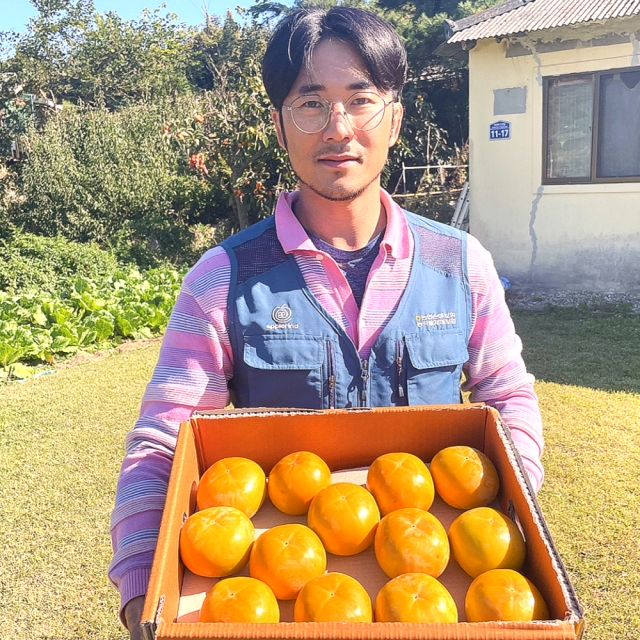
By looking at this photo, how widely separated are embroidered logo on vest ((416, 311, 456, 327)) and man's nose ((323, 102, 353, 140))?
0.51 m

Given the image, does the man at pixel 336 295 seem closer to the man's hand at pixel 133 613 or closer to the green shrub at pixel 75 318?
the man's hand at pixel 133 613

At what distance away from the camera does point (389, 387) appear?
1684 mm

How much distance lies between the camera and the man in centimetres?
161

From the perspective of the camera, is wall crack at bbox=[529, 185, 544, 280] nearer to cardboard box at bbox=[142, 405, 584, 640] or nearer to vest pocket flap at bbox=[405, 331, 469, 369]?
vest pocket flap at bbox=[405, 331, 469, 369]

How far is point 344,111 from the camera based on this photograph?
1.62 metres

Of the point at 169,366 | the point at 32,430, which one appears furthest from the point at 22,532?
the point at 169,366

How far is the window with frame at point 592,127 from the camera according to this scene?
288 inches

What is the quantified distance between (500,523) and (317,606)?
0.40 meters

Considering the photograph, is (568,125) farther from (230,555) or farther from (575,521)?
(230,555)

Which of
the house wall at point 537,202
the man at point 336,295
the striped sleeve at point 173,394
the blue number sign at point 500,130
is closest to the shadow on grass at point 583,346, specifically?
the house wall at point 537,202

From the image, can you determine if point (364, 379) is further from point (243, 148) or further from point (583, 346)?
point (243, 148)

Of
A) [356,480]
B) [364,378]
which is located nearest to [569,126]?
[364,378]

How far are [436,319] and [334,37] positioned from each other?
2.58ft

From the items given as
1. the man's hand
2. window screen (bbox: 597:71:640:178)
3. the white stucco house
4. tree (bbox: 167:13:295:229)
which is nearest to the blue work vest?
the man's hand
